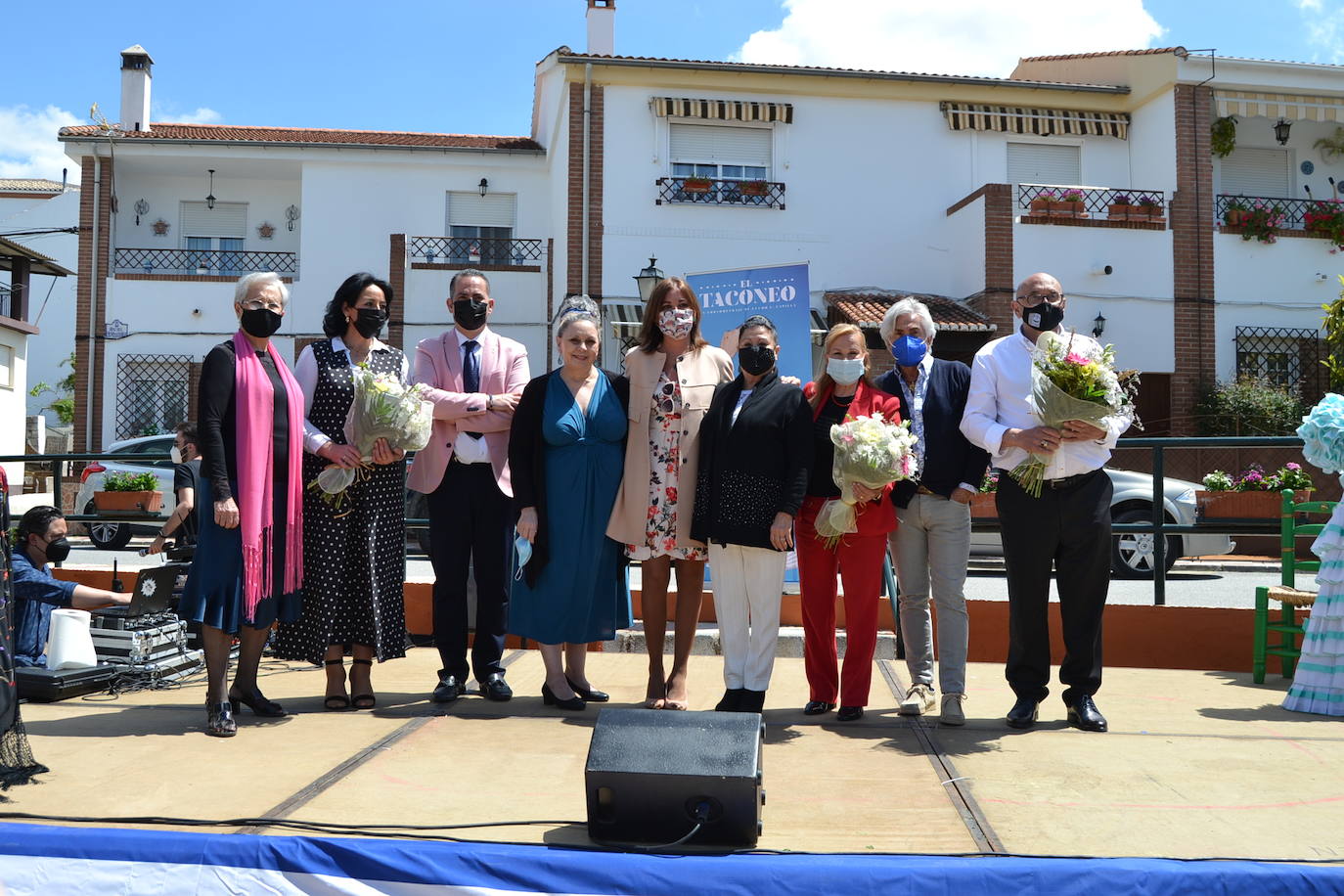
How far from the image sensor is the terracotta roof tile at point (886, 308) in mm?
17188

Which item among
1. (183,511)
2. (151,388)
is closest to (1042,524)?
(183,511)

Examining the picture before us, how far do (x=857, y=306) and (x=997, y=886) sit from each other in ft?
51.2

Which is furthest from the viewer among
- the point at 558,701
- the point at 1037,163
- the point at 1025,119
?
the point at 1037,163

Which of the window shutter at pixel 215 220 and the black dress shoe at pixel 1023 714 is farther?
the window shutter at pixel 215 220

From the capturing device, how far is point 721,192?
18547 mm

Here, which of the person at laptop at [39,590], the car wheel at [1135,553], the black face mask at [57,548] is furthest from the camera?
the car wheel at [1135,553]

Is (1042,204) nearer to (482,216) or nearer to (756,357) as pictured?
(482,216)

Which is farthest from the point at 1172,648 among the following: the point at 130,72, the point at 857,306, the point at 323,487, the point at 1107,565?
the point at 130,72

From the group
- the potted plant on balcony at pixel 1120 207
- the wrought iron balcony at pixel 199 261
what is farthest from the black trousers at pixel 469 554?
the wrought iron balcony at pixel 199 261

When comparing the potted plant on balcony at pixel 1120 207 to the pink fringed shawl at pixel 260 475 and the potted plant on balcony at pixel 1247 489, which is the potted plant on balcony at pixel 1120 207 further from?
the pink fringed shawl at pixel 260 475

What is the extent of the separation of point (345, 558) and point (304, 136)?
19.0 m

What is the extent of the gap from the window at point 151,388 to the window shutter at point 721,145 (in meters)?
9.80

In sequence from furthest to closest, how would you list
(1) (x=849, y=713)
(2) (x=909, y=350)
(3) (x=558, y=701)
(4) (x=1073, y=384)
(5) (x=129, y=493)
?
(5) (x=129, y=493), (3) (x=558, y=701), (2) (x=909, y=350), (1) (x=849, y=713), (4) (x=1073, y=384)

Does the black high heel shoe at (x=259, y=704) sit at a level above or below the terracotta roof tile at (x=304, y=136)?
below
